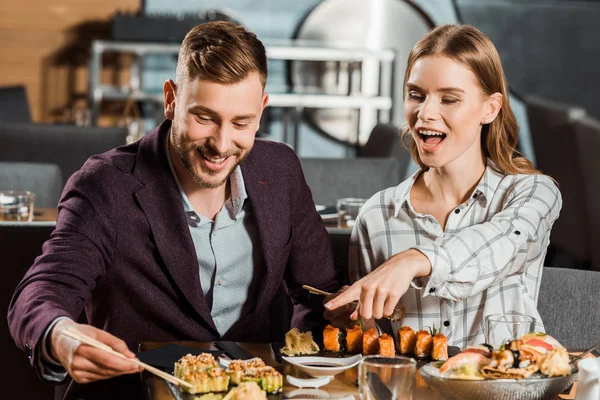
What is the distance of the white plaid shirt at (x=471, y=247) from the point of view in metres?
1.84

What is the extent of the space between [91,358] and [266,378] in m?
0.28

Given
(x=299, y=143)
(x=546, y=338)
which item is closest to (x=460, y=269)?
(x=546, y=338)

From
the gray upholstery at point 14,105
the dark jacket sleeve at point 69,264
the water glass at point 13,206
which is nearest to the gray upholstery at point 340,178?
the water glass at point 13,206

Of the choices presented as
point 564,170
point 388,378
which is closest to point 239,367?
point 388,378

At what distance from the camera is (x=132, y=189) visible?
193 cm

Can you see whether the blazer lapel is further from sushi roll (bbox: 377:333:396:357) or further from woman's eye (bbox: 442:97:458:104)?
woman's eye (bbox: 442:97:458:104)

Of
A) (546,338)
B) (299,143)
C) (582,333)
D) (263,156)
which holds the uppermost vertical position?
(263,156)

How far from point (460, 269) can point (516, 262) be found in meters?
0.19

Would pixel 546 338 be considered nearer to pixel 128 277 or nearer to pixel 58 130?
pixel 128 277

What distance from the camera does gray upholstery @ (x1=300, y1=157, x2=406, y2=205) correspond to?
3646 mm

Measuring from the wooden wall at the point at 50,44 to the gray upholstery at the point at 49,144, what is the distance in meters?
3.24

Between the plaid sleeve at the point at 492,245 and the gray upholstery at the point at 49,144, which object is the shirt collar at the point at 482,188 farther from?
the gray upholstery at the point at 49,144

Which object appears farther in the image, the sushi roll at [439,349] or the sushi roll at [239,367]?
the sushi roll at [439,349]

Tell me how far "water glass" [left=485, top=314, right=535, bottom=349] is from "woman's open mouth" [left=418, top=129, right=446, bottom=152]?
24.8 inches
